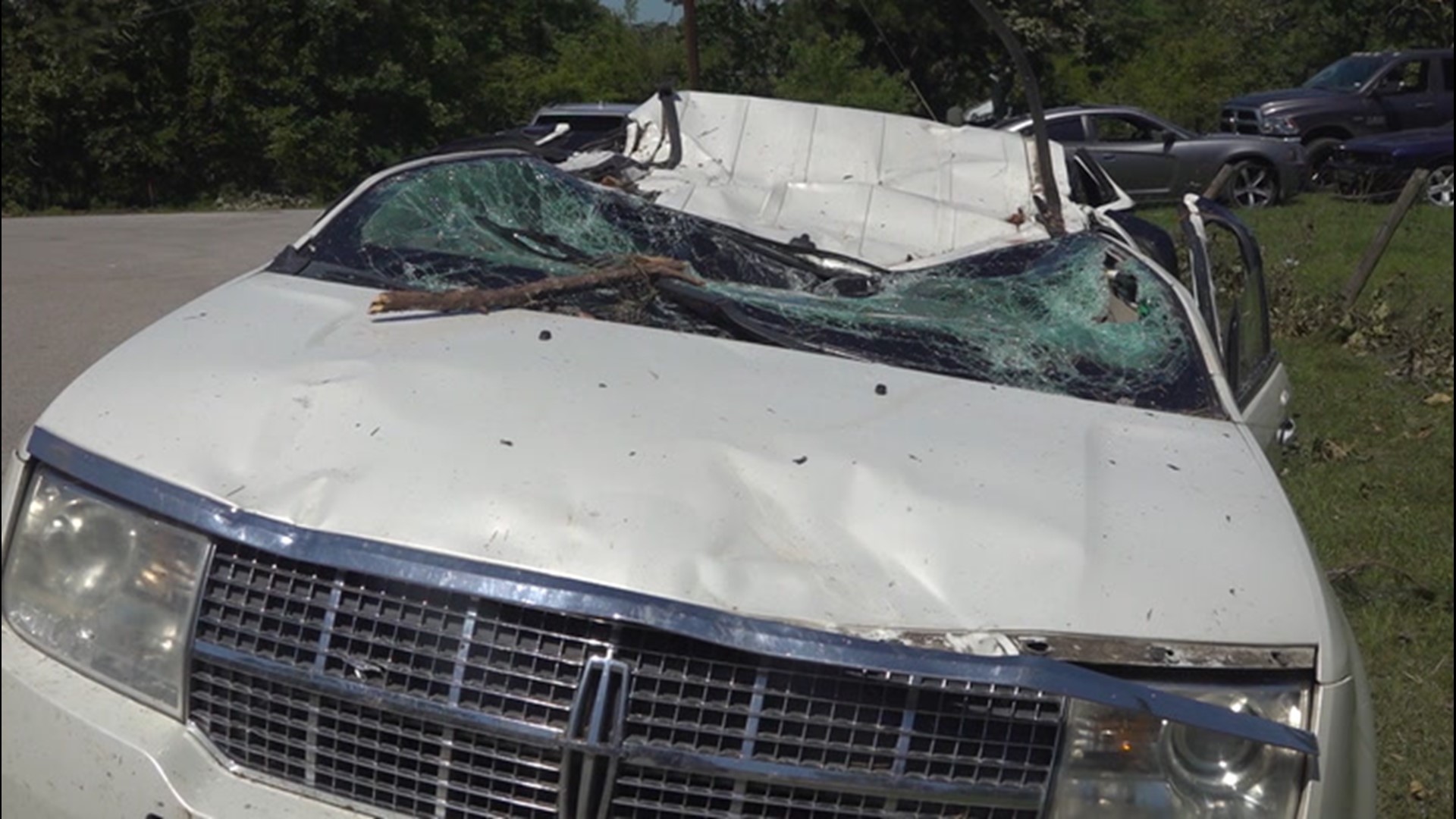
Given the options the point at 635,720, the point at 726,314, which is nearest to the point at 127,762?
the point at 635,720

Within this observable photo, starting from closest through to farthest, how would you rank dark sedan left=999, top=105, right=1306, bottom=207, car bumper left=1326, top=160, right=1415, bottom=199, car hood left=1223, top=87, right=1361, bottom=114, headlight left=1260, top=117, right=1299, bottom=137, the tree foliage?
the tree foliage, car hood left=1223, top=87, right=1361, bottom=114, car bumper left=1326, top=160, right=1415, bottom=199, headlight left=1260, top=117, right=1299, bottom=137, dark sedan left=999, top=105, right=1306, bottom=207

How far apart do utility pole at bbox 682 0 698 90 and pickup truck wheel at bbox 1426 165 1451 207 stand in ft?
28.8

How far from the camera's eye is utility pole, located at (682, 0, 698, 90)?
4574 mm

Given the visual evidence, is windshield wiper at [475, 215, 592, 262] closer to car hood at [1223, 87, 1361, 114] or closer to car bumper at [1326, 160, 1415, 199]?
car hood at [1223, 87, 1361, 114]

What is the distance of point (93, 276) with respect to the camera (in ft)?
23.0

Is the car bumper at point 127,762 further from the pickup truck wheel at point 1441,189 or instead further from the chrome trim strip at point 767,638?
the pickup truck wheel at point 1441,189

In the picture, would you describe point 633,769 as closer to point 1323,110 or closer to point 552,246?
point 552,246

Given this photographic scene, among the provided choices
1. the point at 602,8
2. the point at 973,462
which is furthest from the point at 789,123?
the point at 973,462

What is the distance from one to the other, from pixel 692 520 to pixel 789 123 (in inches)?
108

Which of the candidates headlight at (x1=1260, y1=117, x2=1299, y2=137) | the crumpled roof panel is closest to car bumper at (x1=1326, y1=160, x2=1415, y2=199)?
headlight at (x1=1260, y1=117, x2=1299, y2=137)

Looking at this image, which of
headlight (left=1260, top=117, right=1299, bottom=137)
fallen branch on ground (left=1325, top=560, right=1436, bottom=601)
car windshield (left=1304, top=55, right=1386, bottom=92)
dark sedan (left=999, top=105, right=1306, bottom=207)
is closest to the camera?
fallen branch on ground (left=1325, top=560, right=1436, bottom=601)

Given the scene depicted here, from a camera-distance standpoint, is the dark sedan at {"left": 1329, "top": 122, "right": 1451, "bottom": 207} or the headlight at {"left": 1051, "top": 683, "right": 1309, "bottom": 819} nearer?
the headlight at {"left": 1051, "top": 683, "right": 1309, "bottom": 819}

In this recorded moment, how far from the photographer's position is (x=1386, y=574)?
577cm

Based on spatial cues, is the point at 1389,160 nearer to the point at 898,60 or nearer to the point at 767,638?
the point at 898,60
